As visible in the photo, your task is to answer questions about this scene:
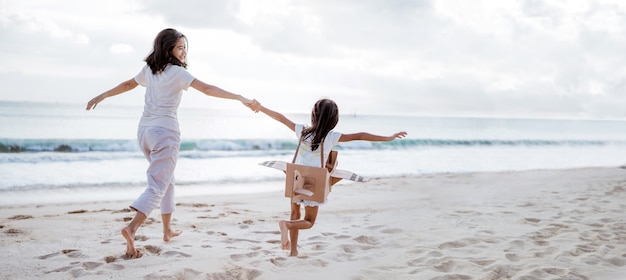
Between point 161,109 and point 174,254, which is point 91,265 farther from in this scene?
point 161,109

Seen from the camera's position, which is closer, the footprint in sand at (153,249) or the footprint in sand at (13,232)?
the footprint in sand at (153,249)

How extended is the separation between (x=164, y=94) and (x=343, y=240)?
2.14 m

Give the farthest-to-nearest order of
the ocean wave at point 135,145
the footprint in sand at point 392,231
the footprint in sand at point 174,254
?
the ocean wave at point 135,145, the footprint in sand at point 392,231, the footprint in sand at point 174,254

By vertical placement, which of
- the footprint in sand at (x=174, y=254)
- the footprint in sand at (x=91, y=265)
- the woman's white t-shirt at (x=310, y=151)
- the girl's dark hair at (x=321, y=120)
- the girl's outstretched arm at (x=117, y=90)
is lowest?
the footprint in sand at (x=91, y=265)

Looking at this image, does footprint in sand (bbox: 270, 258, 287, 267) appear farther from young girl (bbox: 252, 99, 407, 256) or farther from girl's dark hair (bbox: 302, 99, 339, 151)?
girl's dark hair (bbox: 302, 99, 339, 151)

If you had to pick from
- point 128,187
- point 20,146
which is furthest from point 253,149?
point 128,187

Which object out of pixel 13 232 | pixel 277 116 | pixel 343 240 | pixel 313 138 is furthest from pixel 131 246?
pixel 343 240

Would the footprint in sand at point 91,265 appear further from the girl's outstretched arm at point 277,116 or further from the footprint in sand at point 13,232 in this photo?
the girl's outstretched arm at point 277,116

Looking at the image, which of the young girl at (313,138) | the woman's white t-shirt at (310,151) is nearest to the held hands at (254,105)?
the young girl at (313,138)

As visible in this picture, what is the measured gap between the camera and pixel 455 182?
31.3 feet

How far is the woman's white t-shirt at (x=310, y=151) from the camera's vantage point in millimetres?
3684

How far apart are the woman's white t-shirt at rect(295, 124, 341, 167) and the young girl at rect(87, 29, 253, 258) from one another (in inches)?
22.3

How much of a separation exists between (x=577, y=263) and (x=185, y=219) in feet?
13.0

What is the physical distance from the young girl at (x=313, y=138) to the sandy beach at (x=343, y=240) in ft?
0.92
